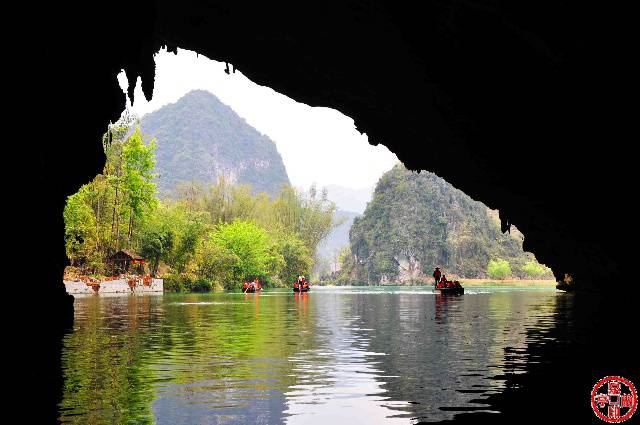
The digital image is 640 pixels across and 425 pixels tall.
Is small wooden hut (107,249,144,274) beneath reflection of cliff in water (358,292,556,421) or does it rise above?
above

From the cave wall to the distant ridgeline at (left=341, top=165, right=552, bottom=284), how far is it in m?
145

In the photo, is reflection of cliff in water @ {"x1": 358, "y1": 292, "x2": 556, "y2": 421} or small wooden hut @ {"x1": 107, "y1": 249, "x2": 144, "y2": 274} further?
small wooden hut @ {"x1": 107, "y1": 249, "x2": 144, "y2": 274}

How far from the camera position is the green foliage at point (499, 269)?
524 ft

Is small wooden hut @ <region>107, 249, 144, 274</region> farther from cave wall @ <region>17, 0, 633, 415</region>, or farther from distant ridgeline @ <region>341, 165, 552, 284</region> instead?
distant ridgeline @ <region>341, 165, 552, 284</region>

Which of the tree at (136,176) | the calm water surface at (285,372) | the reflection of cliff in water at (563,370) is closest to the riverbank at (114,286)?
the tree at (136,176)

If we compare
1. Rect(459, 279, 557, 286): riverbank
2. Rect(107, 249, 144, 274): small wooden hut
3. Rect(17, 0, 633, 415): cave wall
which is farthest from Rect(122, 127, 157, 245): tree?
Rect(459, 279, 557, 286): riverbank

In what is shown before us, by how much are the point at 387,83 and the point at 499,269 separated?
14522 cm

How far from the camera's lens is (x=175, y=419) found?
26.9 ft

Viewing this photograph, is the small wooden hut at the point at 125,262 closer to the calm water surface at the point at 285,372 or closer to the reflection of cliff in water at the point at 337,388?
the calm water surface at the point at 285,372

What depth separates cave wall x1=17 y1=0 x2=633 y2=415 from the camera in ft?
43.2

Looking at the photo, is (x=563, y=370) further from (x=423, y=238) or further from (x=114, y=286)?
(x=423, y=238)

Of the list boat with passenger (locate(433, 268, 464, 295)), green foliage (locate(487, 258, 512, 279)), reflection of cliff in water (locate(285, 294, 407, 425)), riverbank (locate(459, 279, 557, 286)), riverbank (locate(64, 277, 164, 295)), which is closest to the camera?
reflection of cliff in water (locate(285, 294, 407, 425))

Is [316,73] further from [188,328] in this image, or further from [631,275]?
[631,275]

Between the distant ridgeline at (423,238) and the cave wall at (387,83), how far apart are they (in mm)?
145429
